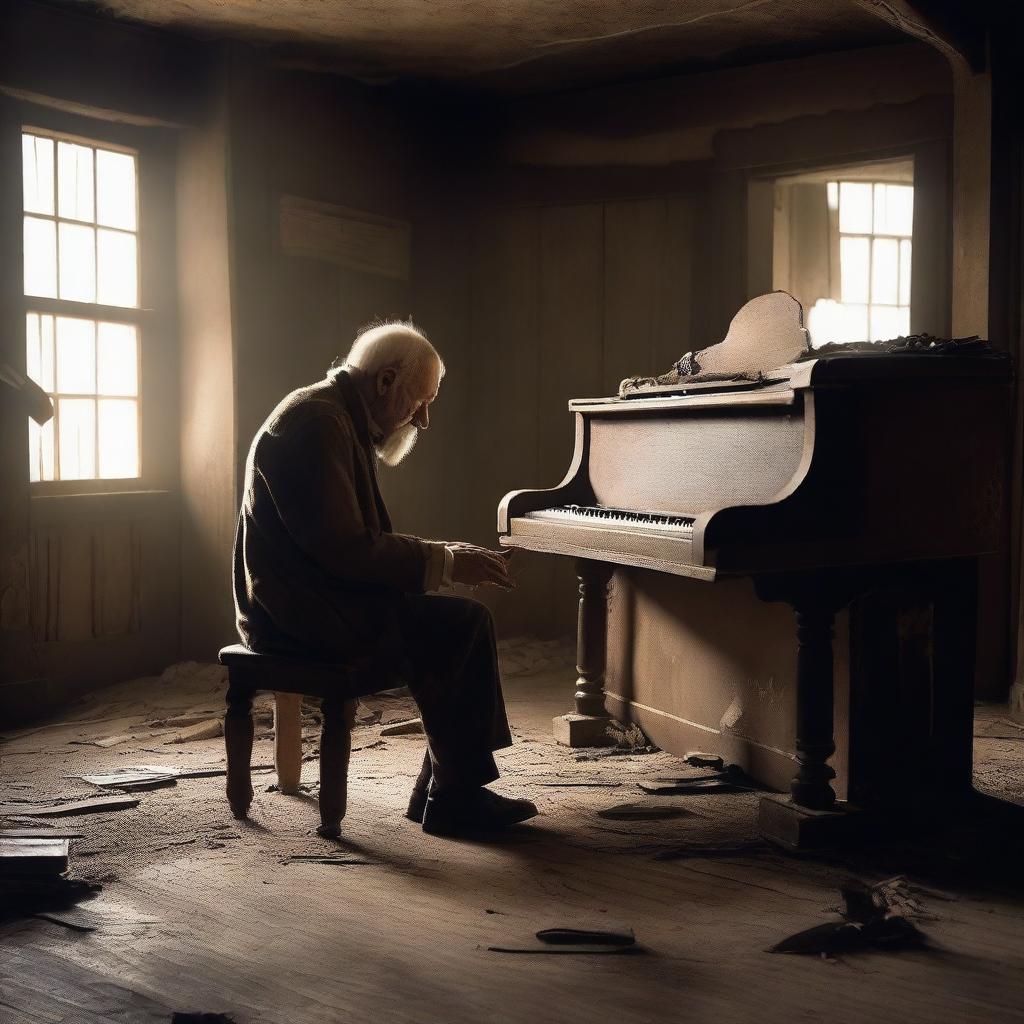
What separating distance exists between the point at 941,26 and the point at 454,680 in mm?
3428

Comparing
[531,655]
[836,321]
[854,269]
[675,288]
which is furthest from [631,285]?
[531,655]

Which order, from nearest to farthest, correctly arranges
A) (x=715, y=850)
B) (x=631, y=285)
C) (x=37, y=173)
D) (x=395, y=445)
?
(x=715, y=850)
(x=395, y=445)
(x=37, y=173)
(x=631, y=285)

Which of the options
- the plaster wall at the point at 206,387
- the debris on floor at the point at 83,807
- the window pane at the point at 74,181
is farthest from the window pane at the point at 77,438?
the debris on floor at the point at 83,807

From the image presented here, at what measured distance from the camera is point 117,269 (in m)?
5.64

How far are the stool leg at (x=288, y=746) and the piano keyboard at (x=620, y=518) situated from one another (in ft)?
3.58

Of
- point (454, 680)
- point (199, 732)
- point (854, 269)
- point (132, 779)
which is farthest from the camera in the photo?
point (854, 269)

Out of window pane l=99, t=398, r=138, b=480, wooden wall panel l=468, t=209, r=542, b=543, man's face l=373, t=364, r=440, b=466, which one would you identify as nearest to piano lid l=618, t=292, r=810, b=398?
man's face l=373, t=364, r=440, b=466

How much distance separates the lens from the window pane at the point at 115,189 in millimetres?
5551

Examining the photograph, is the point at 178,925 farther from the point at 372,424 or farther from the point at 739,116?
the point at 739,116

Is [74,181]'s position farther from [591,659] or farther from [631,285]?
A: [591,659]

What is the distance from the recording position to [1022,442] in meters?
5.29

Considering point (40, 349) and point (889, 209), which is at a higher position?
point (889, 209)

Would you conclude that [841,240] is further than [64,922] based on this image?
Yes

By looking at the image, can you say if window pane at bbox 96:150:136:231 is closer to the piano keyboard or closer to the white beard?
the white beard
